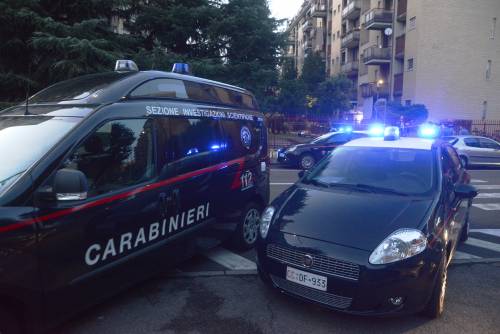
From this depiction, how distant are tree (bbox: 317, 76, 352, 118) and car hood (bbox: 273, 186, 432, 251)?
26.4 metres

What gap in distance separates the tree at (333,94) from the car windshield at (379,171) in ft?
Answer: 83.7

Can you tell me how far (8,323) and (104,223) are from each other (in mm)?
889

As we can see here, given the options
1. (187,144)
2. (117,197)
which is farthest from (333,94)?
(117,197)

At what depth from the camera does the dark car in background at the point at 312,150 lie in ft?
49.1

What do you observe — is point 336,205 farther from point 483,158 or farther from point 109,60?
point 483,158

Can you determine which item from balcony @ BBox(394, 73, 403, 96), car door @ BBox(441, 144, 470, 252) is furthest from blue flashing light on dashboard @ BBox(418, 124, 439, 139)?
balcony @ BBox(394, 73, 403, 96)

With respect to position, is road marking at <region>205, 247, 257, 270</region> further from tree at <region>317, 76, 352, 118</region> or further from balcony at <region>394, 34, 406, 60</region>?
balcony at <region>394, 34, 406, 60</region>

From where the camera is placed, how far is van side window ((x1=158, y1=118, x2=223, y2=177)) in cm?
391

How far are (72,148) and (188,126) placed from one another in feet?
4.80

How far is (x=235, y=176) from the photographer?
5.06 meters

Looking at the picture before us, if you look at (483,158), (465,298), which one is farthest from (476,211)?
(483,158)

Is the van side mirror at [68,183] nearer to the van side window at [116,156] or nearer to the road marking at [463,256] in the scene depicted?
the van side window at [116,156]

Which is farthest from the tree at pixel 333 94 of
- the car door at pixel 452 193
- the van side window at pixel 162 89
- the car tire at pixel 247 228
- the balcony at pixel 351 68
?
the van side window at pixel 162 89

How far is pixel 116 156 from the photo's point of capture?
3459 millimetres
